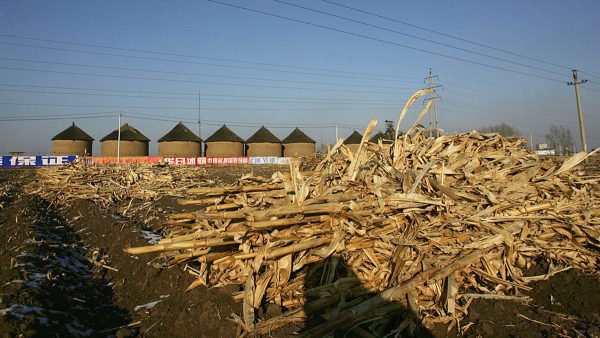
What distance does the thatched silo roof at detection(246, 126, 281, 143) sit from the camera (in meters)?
62.3

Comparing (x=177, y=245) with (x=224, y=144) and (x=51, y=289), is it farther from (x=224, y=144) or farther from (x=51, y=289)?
(x=224, y=144)

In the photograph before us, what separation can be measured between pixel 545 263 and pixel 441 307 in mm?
1991

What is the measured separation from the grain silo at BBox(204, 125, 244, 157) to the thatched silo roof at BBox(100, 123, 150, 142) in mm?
10098

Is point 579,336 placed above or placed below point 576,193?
below

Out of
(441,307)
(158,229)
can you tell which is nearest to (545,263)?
(441,307)

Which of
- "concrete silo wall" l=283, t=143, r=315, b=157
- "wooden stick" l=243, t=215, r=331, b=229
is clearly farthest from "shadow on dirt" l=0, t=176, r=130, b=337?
"concrete silo wall" l=283, t=143, r=315, b=157

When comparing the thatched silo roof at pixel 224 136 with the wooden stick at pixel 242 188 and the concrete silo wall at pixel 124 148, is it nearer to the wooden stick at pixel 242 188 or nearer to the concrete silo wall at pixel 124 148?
the concrete silo wall at pixel 124 148

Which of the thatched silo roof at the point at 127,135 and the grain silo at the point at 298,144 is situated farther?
the grain silo at the point at 298,144

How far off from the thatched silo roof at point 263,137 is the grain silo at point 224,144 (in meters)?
2.10

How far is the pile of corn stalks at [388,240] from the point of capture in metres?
3.81

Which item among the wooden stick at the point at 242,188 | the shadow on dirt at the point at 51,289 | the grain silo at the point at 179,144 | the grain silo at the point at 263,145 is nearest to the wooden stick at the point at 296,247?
the wooden stick at the point at 242,188

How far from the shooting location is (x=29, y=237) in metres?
6.98

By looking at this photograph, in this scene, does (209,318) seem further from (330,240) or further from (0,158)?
(0,158)

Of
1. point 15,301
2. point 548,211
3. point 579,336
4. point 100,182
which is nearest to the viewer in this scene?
point 579,336
